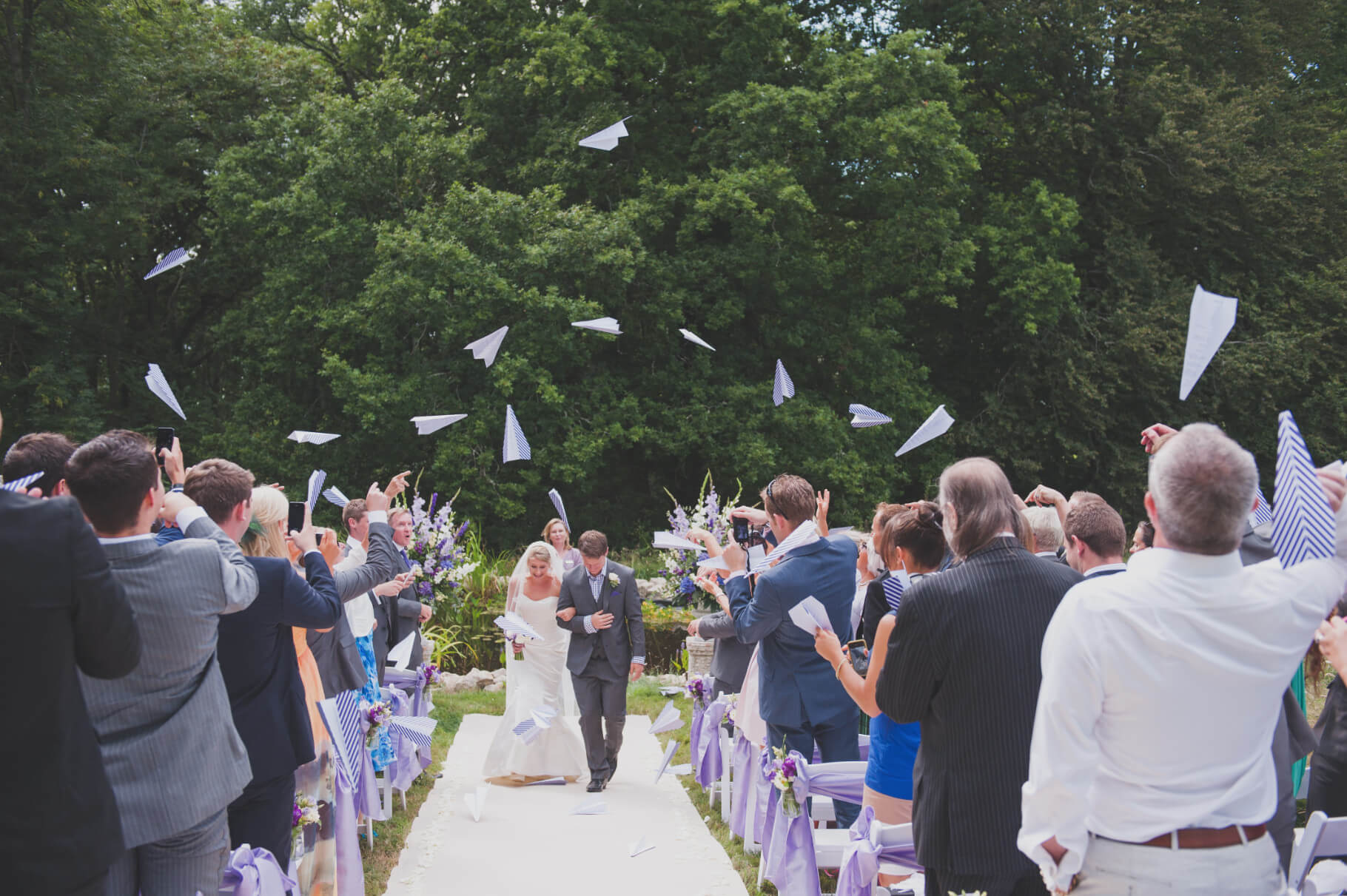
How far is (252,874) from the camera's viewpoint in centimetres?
327

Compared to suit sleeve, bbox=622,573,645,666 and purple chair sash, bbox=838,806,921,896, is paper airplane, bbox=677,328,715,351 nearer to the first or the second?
suit sleeve, bbox=622,573,645,666

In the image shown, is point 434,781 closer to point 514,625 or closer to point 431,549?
point 514,625

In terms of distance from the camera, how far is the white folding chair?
310 cm

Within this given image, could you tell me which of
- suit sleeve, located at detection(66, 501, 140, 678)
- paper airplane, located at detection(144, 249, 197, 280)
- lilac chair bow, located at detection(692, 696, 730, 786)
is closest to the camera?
lilac chair bow, located at detection(692, 696, 730, 786)

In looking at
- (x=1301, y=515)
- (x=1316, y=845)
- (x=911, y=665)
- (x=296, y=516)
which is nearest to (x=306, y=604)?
(x=296, y=516)

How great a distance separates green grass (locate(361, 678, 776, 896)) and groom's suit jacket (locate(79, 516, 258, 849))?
10.3 feet

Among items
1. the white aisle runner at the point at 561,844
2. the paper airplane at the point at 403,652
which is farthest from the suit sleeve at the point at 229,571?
the paper airplane at the point at 403,652

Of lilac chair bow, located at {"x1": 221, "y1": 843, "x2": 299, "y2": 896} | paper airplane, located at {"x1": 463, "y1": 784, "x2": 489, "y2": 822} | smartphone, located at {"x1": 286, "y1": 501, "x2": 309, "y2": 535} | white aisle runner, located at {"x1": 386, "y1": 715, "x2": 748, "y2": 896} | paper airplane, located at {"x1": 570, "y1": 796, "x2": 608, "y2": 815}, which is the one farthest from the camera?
paper airplane, located at {"x1": 570, "y1": 796, "x2": 608, "y2": 815}

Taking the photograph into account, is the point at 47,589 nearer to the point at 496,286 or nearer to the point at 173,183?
the point at 496,286

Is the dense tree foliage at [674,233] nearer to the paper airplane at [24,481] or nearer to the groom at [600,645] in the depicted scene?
the groom at [600,645]

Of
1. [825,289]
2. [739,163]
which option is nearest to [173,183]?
[739,163]

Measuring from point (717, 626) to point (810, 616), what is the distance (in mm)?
2480

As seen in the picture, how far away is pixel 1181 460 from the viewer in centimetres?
225

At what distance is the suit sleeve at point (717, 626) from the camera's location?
6.24 m
